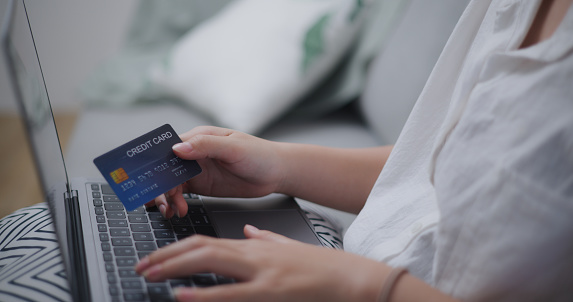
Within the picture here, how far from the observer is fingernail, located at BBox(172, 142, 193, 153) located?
65cm

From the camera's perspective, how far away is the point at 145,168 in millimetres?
625

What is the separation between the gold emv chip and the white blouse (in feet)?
0.96

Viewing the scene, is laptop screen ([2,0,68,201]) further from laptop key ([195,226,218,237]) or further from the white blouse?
the white blouse

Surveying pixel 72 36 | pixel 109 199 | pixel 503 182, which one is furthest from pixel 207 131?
pixel 72 36

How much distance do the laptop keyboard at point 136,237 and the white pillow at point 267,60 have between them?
0.60m

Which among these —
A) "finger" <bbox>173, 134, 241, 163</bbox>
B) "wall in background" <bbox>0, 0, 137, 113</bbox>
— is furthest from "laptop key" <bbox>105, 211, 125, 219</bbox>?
"wall in background" <bbox>0, 0, 137, 113</bbox>

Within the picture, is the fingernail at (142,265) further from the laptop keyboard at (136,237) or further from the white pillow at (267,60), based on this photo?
the white pillow at (267,60)

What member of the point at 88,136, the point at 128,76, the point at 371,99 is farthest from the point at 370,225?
the point at 128,76

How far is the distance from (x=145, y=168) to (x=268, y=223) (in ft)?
0.59

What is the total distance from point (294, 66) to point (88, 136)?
521 millimetres

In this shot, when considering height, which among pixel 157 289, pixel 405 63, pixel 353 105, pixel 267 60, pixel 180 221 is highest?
pixel 267 60

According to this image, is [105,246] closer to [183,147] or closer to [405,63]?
[183,147]

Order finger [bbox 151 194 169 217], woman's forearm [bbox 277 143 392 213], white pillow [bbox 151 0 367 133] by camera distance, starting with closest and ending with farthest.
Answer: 1. finger [bbox 151 194 169 217]
2. woman's forearm [bbox 277 143 392 213]
3. white pillow [bbox 151 0 367 133]

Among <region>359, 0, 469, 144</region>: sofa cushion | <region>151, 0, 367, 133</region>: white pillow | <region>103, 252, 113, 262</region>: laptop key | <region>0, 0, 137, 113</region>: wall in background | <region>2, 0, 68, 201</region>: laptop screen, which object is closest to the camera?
<region>2, 0, 68, 201</region>: laptop screen
